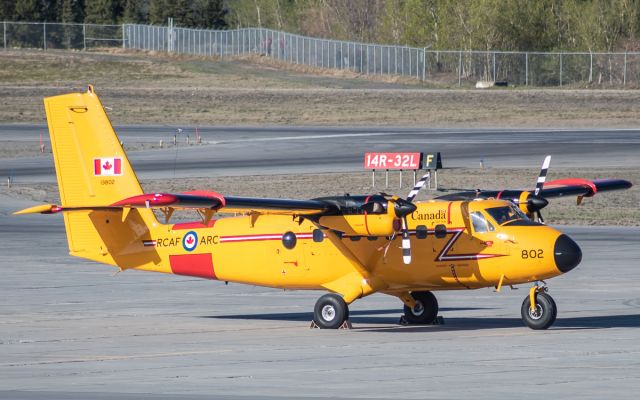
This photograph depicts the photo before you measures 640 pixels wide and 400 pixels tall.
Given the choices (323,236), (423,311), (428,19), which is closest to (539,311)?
(423,311)

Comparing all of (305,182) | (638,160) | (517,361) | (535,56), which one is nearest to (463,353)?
(517,361)

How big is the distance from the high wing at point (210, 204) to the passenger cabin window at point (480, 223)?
3.05 m

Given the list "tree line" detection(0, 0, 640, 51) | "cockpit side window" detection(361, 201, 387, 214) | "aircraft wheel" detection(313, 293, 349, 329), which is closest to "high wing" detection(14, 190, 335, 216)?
"cockpit side window" detection(361, 201, 387, 214)

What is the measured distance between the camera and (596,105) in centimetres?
9131

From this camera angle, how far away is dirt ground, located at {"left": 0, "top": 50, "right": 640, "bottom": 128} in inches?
3425

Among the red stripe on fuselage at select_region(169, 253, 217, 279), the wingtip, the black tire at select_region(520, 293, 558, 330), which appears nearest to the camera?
the wingtip

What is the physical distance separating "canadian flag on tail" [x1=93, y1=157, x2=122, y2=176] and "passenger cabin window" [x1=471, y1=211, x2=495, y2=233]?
27.2 feet

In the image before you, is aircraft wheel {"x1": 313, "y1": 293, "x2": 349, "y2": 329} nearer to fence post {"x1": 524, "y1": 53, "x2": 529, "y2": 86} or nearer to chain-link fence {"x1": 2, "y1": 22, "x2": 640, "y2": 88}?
chain-link fence {"x1": 2, "y1": 22, "x2": 640, "y2": 88}

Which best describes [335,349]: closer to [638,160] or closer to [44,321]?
[44,321]

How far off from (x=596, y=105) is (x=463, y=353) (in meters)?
73.2

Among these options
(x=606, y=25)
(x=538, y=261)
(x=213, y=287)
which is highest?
(x=606, y=25)

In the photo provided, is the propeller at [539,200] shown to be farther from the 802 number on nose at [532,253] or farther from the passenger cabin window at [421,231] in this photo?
the passenger cabin window at [421,231]

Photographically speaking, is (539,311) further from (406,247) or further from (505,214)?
(406,247)

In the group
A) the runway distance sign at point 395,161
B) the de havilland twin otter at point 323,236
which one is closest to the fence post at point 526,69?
the runway distance sign at point 395,161
